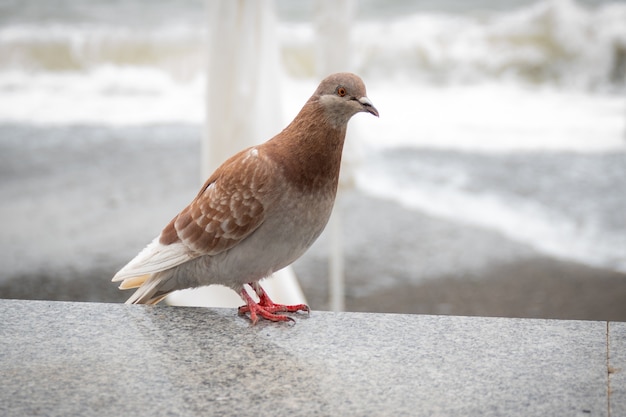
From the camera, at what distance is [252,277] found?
1.88 metres

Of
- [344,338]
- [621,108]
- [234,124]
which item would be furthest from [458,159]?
[344,338]

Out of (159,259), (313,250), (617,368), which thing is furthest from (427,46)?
(617,368)

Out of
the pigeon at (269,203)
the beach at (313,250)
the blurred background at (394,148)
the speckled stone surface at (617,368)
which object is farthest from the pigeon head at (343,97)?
the beach at (313,250)

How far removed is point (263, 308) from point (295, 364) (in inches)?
11.6

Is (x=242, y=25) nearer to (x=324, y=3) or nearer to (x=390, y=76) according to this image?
(x=324, y=3)

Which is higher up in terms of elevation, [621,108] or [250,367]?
[250,367]

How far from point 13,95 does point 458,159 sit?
535 centimetres

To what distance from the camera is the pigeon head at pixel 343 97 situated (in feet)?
5.79

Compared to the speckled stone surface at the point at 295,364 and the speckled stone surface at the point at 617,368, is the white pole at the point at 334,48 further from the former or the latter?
the speckled stone surface at the point at 617,368

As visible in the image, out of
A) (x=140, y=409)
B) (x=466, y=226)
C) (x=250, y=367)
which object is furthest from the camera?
(x=466, y=226)

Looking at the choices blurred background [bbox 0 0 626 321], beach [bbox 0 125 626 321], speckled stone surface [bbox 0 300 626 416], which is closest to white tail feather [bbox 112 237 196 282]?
speckled stone surface [bbox 0 300 626 416]

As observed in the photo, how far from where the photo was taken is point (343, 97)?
177 centimetres

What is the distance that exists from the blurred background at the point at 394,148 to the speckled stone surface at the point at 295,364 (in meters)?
1.54

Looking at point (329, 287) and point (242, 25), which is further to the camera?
point (329, 287)
